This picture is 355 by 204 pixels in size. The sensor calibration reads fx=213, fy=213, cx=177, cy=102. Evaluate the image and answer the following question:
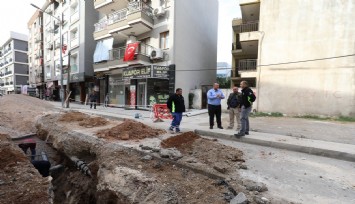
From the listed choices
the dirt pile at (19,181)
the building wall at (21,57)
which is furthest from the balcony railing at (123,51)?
the building wall at (21,57)

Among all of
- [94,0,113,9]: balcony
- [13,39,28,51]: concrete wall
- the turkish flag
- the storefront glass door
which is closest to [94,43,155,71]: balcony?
the turkish flag

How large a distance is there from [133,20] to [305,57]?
12792mm

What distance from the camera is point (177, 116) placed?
317 inches

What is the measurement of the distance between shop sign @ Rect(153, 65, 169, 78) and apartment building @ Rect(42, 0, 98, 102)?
971cm

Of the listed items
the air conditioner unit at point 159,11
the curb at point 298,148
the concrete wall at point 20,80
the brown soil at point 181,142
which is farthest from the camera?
the concrete wall at point 20,80

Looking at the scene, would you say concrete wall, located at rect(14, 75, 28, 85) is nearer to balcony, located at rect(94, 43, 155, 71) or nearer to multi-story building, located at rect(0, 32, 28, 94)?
multi-story building, located at rect(0, 32, 28, 94)

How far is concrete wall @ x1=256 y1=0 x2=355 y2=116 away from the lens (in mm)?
13086

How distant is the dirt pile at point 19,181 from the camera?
10.5 ft

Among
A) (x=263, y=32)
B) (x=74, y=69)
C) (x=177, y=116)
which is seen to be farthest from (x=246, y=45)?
(x=74, y=69)

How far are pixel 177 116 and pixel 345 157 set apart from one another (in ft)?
16.6

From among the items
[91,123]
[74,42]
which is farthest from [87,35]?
[91,123]

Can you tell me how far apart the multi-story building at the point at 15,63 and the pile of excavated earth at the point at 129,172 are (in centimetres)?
5911

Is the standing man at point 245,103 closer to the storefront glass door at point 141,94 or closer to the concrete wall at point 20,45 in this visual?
the storefront glass door at point 141,94

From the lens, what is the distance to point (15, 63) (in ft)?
181
